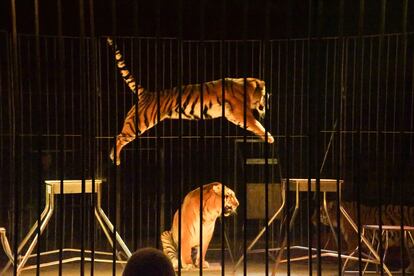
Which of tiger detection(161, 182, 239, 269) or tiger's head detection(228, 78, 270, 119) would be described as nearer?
tiger's head detection(228, 78, 270, 119)

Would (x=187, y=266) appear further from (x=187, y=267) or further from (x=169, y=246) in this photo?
(x=169, y=246)

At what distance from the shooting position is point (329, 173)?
6016 millimetres

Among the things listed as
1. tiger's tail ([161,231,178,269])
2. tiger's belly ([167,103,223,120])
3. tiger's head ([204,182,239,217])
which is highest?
tiger's belly ([167,103,223,120])

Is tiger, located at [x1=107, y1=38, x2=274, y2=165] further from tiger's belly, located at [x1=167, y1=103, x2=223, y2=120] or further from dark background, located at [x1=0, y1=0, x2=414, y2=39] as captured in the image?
dark background, located at [x1=0, y1=0, x2=414, y2=39]

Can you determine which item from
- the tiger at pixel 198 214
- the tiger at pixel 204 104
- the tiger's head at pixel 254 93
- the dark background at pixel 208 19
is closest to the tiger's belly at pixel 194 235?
the tiger at pixel 198 214

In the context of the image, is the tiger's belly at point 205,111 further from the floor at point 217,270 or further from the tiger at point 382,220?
the tiger at point 382,220

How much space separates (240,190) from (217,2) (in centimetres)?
183

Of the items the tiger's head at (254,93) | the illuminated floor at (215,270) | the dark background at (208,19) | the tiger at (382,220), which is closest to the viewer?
the tiger's head at (254,93)

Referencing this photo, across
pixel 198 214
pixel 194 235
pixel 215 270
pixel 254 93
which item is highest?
pixel 254 93

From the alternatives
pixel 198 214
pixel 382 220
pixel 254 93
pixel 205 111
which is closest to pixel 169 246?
pixel 198 214

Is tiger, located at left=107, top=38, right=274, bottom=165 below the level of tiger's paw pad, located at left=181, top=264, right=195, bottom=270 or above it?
above

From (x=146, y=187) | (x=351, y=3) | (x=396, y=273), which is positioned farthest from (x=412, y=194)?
(x=146, y=187)

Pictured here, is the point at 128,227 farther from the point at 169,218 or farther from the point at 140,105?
the point at 140,105

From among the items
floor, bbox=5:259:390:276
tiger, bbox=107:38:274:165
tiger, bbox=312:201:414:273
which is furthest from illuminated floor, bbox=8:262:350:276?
tiger, bbox=107:38:274:165
